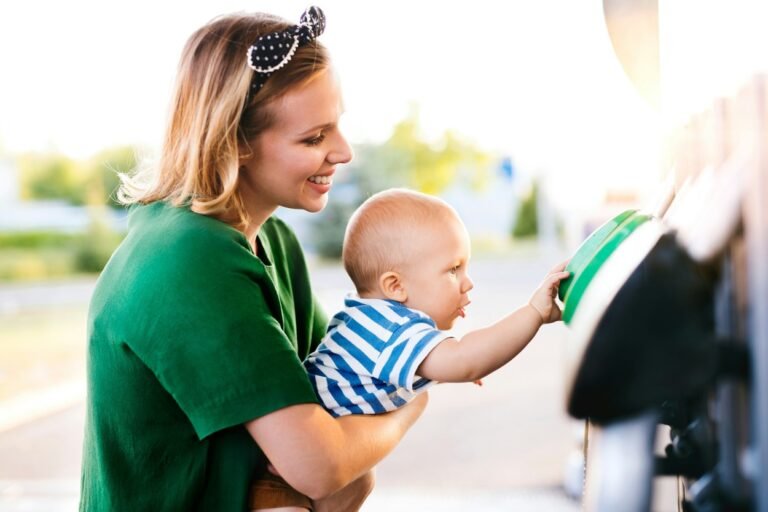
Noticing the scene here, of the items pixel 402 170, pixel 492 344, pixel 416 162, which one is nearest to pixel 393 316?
pixel 492 344

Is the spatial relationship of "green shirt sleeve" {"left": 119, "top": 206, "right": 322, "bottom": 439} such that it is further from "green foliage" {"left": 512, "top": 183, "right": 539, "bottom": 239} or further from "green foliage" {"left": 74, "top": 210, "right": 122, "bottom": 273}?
"green foliage" {"left": 512, "top": 183, "right": 539, "bottom": 239}

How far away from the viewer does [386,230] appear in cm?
120

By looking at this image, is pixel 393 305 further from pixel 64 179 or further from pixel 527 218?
pixel 527 218

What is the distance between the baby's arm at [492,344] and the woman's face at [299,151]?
27 centimetres

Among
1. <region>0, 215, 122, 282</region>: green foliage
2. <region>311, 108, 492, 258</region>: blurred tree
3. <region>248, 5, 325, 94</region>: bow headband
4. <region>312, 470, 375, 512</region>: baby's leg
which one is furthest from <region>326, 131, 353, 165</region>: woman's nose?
<region>311, 108, 492, 258</region>: blurred tree

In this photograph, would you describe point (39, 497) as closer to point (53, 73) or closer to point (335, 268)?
point (53, 73)

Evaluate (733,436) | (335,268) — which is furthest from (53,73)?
(733,436)

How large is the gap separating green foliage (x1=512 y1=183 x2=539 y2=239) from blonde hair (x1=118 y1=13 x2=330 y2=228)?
48.1 ft

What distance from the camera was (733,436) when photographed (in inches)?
33.6

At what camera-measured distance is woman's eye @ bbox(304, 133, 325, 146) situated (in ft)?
3.82

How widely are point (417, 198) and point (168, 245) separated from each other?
13.9 inches

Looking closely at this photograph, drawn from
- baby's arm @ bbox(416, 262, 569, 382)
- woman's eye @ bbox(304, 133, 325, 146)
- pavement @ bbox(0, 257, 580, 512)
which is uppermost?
woman's eye @ bbox(304, 133, 325, 146)

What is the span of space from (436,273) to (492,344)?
17cm

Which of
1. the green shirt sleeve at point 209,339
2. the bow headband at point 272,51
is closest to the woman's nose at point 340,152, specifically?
the bow headband at point 272,51
